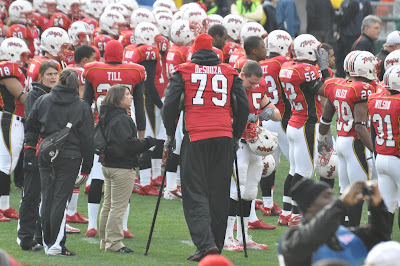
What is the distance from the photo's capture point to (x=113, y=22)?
42.5 feet

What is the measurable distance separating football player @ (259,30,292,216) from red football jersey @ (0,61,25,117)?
8.99 ft

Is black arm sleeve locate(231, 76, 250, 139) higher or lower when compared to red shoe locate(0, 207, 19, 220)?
higher

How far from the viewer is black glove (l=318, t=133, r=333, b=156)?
9469mm

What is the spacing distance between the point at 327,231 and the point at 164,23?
29.7ft

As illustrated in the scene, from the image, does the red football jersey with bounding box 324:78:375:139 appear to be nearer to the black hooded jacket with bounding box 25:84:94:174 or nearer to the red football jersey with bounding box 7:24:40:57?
the black hooded jacket with bounding box 25:84:94:174

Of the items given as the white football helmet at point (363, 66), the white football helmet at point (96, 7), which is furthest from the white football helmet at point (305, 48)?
the white football helmet at point (96, 7)

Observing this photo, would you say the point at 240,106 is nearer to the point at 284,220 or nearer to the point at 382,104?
the point at 382,104

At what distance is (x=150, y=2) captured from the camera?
1919 cm

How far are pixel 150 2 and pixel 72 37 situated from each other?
23.5 feet

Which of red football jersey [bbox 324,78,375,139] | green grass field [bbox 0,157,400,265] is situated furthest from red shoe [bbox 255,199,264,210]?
red football jersey [bbox 324,78,375,139]

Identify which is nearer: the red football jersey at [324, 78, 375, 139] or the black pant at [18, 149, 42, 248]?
the black pant at [18, 149, 42, 248]

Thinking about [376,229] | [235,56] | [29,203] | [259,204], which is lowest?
[259,204]

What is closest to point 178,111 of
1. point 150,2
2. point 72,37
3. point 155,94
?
point 155,94

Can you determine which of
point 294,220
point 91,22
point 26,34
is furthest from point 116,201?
point 91,22
